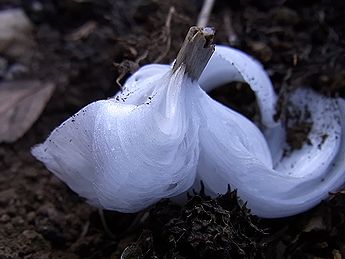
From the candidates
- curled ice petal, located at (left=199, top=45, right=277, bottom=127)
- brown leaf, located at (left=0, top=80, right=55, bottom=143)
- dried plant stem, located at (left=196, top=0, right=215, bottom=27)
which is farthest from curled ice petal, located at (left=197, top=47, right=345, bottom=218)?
brown leaf, located at (left=0, top=80, right=55, bottom=143)

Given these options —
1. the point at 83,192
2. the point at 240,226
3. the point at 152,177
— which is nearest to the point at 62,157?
the point at 83,192

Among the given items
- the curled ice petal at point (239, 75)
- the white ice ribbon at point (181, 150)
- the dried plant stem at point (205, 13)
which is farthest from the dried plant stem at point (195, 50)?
the dried plant stem at point (205, 13)

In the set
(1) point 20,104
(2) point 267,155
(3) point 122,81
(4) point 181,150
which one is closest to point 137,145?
(4) point 181,150

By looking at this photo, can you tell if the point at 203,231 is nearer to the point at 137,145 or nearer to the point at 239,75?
the point at 137,145

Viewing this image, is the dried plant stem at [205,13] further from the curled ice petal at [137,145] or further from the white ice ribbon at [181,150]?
the curled ice petal at [137,145]

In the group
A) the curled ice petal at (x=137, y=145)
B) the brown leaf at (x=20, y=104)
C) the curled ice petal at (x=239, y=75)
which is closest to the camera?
the curled ice petal at (x=137, y=145)
